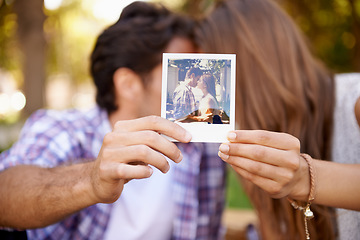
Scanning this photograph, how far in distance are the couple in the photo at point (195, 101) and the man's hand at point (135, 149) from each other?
98 millimetres

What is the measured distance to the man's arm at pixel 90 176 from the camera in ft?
3.61

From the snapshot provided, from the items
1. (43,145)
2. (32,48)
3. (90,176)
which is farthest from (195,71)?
(32,48)

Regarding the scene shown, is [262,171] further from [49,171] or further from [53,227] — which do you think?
[53,227]

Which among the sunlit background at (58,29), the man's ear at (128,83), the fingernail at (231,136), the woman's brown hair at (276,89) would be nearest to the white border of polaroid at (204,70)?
the fingernail at (231,136)

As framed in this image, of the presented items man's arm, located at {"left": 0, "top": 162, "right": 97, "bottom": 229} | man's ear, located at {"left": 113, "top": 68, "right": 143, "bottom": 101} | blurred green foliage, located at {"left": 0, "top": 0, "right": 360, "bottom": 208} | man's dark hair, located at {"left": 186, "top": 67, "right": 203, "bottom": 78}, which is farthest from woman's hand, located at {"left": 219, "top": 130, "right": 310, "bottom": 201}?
blurred green foliage, located at {"left": 0, "top": 0, "right": 360, "bottom": 208}

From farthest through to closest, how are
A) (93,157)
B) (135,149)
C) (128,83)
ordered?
(128,83), (93,157), (135,149)

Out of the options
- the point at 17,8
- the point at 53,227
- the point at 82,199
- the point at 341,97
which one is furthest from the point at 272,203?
the point at 17,8

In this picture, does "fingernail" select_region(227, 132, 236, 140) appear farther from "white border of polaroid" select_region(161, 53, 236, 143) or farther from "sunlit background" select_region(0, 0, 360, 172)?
"sunlit background" select_region(0, 0, 360, 172)

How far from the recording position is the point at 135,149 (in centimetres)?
109

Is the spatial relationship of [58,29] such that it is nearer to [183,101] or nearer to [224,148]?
[183,101]

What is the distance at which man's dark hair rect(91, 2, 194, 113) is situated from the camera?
2.56 meters

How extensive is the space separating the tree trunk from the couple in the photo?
5.91 m

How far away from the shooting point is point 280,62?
2.09 metres

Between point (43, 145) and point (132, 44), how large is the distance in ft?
3.70
